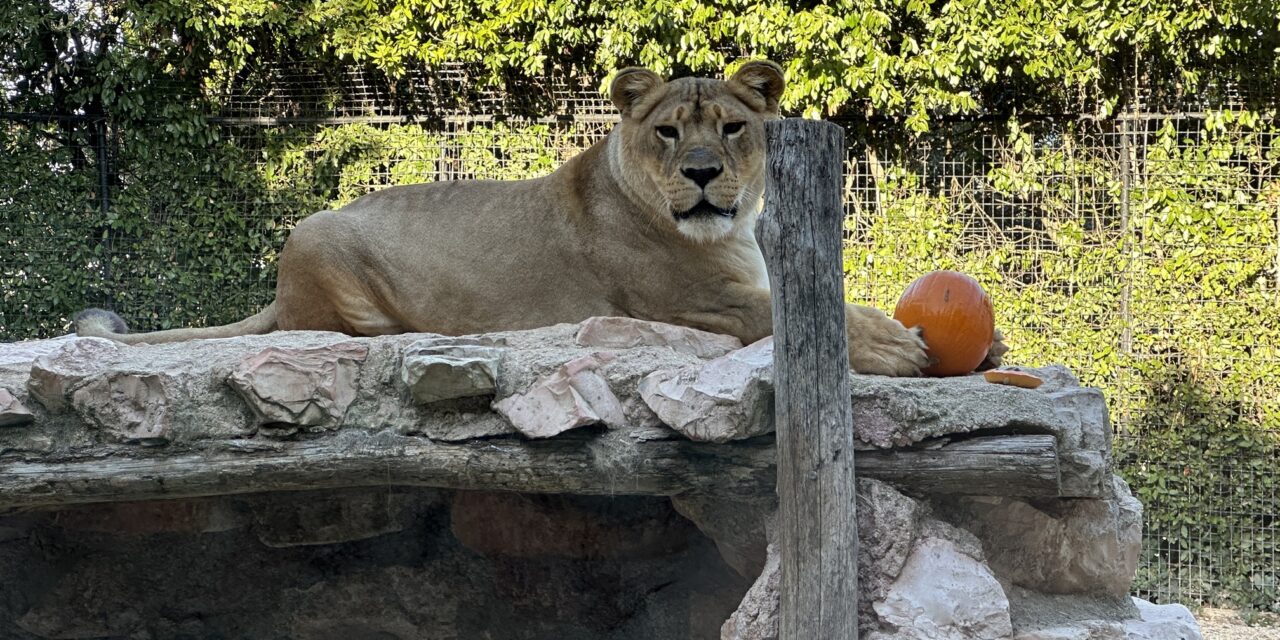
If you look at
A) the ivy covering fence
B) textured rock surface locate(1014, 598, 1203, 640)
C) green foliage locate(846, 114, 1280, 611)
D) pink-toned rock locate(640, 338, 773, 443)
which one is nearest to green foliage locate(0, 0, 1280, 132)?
the ivy covering fence

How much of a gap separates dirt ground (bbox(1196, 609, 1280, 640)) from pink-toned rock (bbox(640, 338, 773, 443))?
5.14 m

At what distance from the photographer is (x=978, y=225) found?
8508 millimetres

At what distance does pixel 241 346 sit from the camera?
4.08m

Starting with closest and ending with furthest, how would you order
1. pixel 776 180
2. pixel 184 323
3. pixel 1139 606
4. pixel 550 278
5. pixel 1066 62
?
pixel 776 180
pixel 1139 606
pixel 550 278
pixel 1066 62
pixel 184 323

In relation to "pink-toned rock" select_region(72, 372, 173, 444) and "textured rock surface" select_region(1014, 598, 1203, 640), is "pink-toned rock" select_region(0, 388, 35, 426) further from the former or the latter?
"textured rock surface" select_region(1014, 598, 1203, 640)

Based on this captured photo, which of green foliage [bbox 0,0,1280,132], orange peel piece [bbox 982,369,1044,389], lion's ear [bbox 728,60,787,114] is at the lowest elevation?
orange peel piece [bbox 982,369,1044,389]

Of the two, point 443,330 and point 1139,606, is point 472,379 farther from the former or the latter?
point 1139,606

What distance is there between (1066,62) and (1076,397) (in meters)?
5.05

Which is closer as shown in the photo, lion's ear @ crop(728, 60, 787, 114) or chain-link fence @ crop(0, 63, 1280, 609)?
lion's ear @ crop(728, 60, 787, 114)

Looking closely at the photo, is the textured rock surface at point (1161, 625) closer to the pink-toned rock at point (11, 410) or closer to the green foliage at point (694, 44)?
the pink-toned rock at point (11, 410)

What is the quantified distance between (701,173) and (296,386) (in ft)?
5.28

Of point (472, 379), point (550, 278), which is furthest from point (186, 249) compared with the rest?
point (472, 379)

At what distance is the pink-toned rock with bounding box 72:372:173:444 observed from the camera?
3.80 meters

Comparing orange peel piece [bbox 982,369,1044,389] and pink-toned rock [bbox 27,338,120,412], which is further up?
pink-toned rock [bbox 27,338,120,412]
